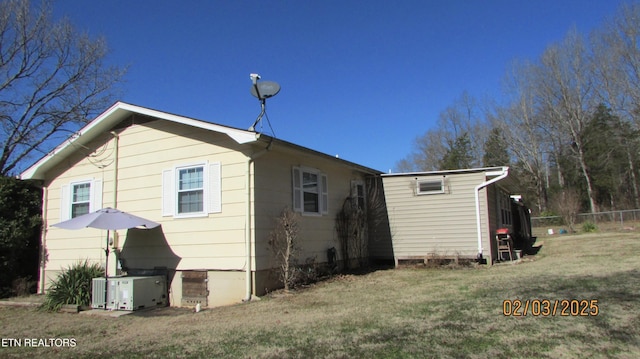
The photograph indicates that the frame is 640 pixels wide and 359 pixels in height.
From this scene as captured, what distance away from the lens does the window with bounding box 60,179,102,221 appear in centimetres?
1078

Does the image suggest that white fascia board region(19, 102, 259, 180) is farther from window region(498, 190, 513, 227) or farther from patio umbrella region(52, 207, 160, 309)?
window region(498, 190, 513, 227)

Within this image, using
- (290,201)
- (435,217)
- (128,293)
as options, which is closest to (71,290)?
(128,293)

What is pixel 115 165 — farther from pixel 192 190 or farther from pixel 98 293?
pixel 98 293

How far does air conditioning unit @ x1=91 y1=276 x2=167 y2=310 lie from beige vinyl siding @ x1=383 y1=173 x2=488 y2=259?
7172mm

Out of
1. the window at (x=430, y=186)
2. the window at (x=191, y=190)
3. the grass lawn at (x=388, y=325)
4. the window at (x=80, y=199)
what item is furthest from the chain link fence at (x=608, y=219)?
the window at (x=80, y=199)

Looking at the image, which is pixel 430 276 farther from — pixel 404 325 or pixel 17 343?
pixel 17 343

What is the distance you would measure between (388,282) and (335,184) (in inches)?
130

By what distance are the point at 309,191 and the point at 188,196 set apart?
2.88 m

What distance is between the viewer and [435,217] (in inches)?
504

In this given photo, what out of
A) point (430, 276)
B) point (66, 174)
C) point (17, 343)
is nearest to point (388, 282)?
point (430, 276)
